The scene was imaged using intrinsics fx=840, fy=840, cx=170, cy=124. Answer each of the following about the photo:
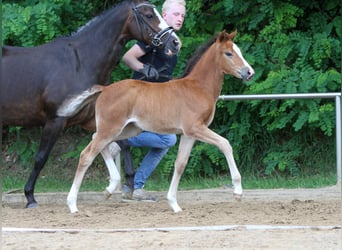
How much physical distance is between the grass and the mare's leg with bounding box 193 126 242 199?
252 centimetres

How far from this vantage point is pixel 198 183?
11.0 metres

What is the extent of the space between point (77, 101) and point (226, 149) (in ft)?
5.51

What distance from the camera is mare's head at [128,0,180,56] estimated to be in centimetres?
852

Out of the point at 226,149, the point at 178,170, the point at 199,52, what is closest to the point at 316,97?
the point at 199,52

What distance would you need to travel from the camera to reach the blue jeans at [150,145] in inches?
358

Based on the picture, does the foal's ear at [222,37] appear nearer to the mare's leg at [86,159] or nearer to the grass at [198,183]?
the mare's leg at [86,159]

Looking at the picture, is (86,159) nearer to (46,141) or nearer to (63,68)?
(46,141)

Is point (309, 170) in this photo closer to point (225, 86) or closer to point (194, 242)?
point (225, 86)

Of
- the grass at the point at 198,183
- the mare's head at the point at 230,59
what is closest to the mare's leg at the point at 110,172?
the mare's head at the point at 230,59

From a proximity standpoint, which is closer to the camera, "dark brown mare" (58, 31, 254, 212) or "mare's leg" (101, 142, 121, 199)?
"dark brown mare" (58, 31, 254, 212)

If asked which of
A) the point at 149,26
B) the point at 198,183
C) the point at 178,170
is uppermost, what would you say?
the point at 149,26

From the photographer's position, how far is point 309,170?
1152 centimetres

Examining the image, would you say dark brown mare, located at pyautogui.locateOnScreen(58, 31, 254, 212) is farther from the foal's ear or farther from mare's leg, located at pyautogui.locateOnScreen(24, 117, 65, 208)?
mare's leg, located at pyautogui.locateOnScreen(24, 117, 65, 208)

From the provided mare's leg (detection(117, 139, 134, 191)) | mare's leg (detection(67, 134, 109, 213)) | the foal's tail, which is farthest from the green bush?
mare's leg (detection(67, 134, 109, 213))
